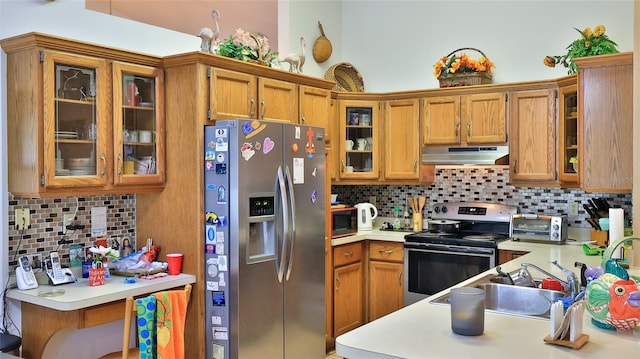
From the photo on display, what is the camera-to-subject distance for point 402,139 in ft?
17.1

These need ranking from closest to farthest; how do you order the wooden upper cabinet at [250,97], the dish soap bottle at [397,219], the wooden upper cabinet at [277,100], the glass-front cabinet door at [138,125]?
the glass-front cabinet door at [138,125] → the wooden upper cabinet at [250,97] → the wooden upper cabinet at [277,100] → the dish soap bottle at [397,219]

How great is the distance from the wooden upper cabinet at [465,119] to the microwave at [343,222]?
89 cm

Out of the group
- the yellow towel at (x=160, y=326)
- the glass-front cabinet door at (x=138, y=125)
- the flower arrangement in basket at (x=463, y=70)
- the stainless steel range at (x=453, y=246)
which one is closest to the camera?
the yellow towel at (x=160, y=326)

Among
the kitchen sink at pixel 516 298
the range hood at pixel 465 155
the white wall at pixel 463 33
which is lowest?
the kitchen sink at pixel 516 298

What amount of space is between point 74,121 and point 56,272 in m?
0.84

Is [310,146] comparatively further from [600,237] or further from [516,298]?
[600,237]

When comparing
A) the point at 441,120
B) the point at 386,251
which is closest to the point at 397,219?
the point at 386,251

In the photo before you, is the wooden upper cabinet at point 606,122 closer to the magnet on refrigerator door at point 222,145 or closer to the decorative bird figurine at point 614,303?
the decorative bird figurine at point 614,303

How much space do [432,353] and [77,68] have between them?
8.12ft

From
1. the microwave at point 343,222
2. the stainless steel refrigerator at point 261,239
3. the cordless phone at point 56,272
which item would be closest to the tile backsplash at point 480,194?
the microwave at point 343,222

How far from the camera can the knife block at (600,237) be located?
4.32 m

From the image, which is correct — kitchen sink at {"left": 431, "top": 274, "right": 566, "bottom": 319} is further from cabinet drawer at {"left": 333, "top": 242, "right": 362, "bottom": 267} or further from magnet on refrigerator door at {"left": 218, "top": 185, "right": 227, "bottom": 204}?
cabinet drawer at {"left": 333, "top": 242, "right": 362, "bottom": 267}

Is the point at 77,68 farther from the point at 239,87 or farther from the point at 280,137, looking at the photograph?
the point at 280,137

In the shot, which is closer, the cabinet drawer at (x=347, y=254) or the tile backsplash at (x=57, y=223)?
the tile backsplash at (x=57, y=223)
